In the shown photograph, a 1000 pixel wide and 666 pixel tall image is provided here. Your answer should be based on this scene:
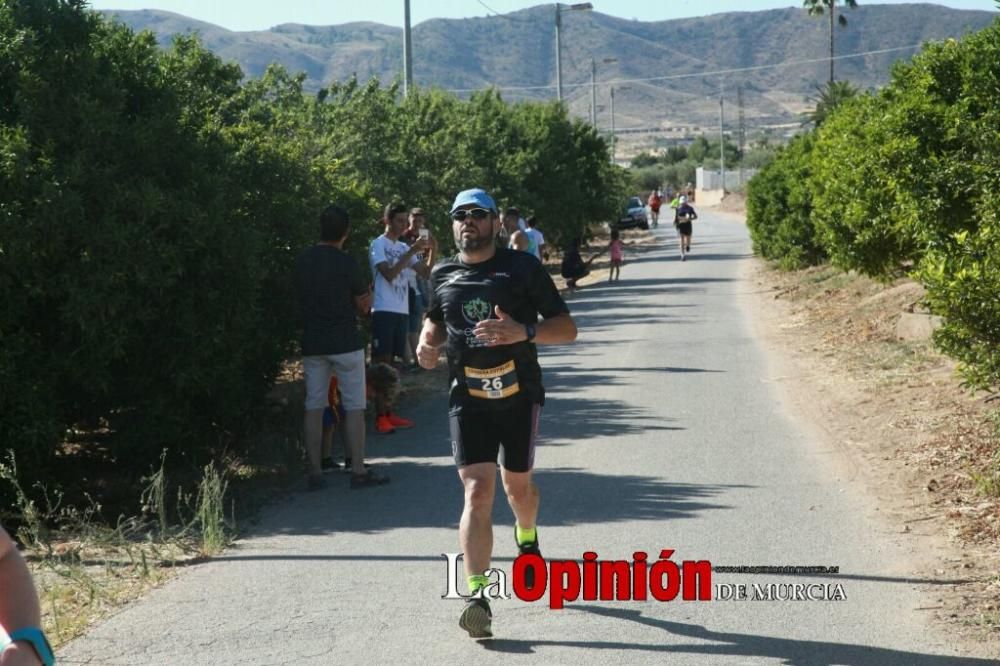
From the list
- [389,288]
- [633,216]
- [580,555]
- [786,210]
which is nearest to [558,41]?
[786,210]

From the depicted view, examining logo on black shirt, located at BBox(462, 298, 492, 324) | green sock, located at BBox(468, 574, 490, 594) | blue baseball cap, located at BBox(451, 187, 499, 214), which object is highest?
blue baseball cap, located at BBox(451, 187, 499, 214)

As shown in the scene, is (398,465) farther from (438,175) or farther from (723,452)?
(438,175)

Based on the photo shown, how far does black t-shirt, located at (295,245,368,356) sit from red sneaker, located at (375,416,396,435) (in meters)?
2.24

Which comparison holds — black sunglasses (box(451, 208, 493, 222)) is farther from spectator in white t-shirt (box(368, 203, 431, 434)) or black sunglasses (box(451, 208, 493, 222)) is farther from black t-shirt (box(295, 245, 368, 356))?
spectator in white t-shirt (box(368, 203, 431, 434))

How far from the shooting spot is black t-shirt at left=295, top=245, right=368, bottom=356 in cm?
989

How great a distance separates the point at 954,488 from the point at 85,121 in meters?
6.16

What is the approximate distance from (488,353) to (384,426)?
19.4 ft

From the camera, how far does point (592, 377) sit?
51.4 ft

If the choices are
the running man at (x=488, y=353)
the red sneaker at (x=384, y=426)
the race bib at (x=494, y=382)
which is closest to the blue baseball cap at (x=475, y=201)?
the running man at (x=488, y=353)

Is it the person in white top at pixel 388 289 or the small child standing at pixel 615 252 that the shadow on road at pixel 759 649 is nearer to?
the person in white top at pixel 388 289

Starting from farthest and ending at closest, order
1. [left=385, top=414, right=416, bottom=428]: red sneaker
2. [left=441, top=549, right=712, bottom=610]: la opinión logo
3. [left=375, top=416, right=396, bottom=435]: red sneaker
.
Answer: [left=385, top=414, right=416, bottom=428]: red sneaker, [left=375, top=416, right=396, bottom=435]: red sneaker, [left=441, top=549, right=712, bottom=610]: la opinión logo

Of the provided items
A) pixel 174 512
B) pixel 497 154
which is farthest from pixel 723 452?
pixel 497 154

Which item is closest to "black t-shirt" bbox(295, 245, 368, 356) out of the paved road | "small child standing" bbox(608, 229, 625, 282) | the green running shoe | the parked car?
the paved road

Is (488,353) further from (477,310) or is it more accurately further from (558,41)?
(558,41)
